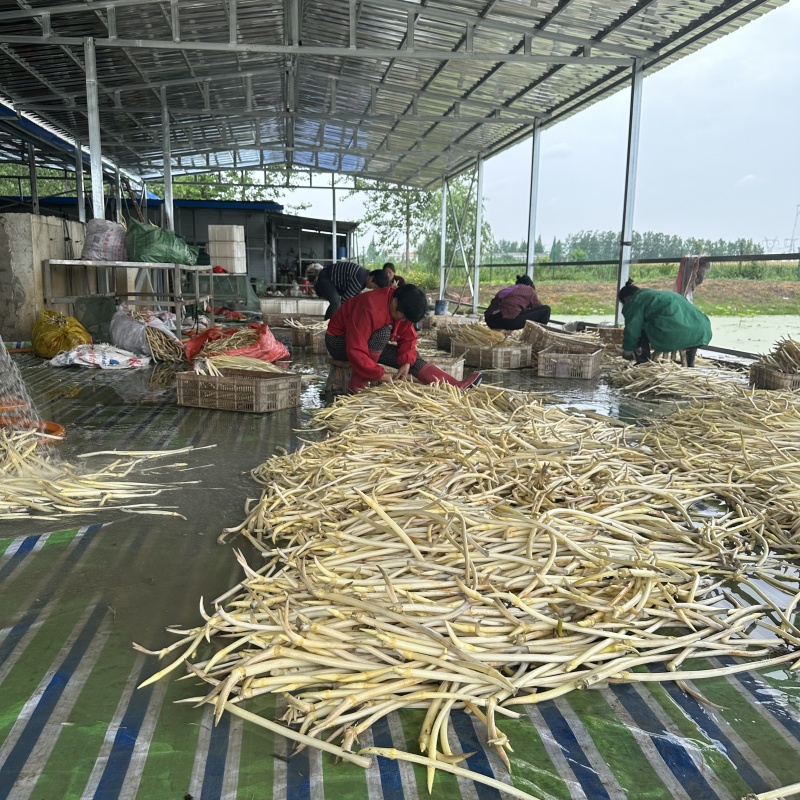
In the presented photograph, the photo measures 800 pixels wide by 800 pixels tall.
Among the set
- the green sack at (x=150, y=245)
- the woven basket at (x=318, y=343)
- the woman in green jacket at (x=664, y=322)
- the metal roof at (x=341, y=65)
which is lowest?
the woven basket at (x=318, y=343)

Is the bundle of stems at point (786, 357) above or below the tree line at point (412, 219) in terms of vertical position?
below

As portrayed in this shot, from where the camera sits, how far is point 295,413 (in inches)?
191

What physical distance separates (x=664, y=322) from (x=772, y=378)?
131cm

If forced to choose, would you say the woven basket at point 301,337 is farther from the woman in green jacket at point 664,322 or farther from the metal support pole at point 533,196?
the metal support pole at point 533,196

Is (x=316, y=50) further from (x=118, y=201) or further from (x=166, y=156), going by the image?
(x=166, y=156)

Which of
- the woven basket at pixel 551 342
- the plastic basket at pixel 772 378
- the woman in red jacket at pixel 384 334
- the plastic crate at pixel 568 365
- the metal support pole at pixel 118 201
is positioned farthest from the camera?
the metal support pole at pixel 118 201

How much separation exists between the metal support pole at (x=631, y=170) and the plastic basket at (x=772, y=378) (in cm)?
344

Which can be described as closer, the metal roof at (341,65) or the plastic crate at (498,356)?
the plastic crate at (498,356)

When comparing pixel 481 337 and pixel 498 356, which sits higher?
pixel 481 337

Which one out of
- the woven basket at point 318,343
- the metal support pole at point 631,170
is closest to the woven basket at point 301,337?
the woven basket at point 318,343

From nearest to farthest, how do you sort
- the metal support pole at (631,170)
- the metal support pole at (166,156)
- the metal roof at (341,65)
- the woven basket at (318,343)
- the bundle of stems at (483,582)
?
the bundle of stems at (483,582), the metal roof at (341,65), the metal support pole at (631,170), the woven basket at (318,343), the metal support pole at (166,156)

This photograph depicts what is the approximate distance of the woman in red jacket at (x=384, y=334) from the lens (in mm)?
4660

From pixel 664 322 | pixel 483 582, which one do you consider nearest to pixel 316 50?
pixel 664 322

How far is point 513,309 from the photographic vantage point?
347 inches
